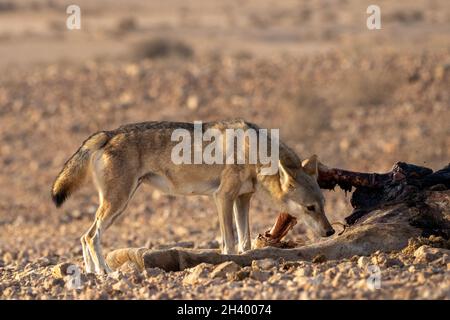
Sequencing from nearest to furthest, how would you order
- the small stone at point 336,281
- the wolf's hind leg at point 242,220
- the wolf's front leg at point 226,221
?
1. the small stone at point 336,281
2. the wolf's front leg at point 226,221
3. the wolf's hind leg at point 242,220

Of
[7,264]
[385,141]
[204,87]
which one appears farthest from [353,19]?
[7,264]

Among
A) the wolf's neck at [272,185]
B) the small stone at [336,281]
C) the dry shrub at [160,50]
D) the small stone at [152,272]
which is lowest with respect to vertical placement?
the small stone at [152,272]

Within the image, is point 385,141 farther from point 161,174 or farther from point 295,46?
point 295,46

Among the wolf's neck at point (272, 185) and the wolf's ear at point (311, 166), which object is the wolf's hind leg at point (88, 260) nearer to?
the wolf's neck at point (272, 185)

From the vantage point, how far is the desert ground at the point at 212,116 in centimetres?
962

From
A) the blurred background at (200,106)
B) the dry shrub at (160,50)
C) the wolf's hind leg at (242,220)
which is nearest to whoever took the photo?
the wolf's hind leg at (242,220)

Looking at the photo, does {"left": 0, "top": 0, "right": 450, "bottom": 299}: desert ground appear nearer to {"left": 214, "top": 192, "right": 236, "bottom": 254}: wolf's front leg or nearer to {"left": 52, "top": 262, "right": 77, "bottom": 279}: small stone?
{"left": 52, "top": 262, "right": 77, "bottom": 279}: small stone

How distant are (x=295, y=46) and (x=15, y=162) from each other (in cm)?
1396

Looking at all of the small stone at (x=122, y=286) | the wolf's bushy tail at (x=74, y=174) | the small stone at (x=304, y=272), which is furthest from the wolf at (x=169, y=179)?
the small stone at (x=304, y=272)

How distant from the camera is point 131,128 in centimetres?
1166

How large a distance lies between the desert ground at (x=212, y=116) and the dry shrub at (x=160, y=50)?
6 centimetres

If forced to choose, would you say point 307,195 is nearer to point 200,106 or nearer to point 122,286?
point 122,286

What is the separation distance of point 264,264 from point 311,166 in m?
1.60

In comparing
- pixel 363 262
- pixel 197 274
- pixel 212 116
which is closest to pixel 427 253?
pixel 363 262
